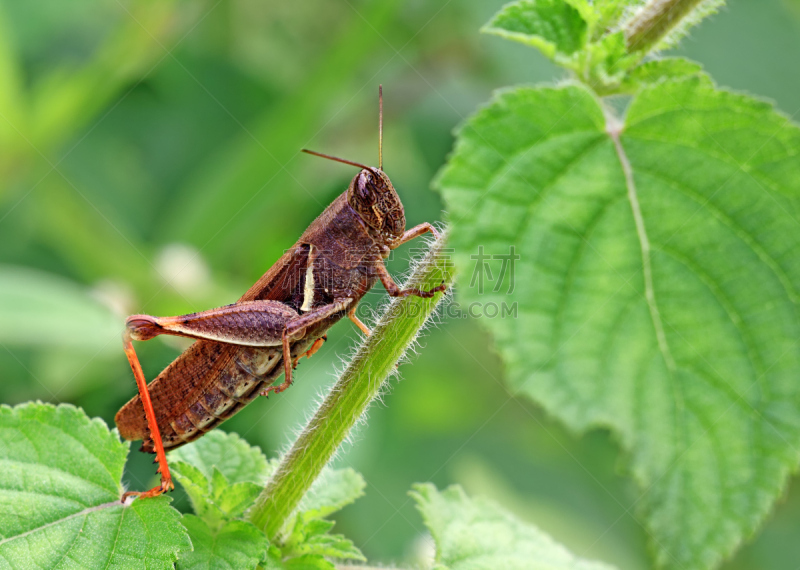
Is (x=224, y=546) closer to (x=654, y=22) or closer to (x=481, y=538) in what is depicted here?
(x=481, y=538)

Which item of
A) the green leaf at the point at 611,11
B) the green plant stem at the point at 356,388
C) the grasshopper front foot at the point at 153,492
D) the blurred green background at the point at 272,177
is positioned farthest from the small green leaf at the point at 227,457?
the blurred green background at the point at 272,177

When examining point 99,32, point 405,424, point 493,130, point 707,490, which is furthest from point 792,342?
point 99,32

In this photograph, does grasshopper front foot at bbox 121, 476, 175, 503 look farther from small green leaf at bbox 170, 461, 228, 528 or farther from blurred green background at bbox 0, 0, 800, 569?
blurred green background at bbox 0, 0, 800, 569

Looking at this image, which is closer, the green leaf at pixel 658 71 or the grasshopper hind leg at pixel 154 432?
the green leaf at pixel 658 71

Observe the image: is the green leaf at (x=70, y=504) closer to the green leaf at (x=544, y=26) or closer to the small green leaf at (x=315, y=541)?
the small green leaf at (x=315, y=541)

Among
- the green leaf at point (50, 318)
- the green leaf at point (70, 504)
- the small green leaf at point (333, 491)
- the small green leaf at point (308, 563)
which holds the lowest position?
the green leaf at point (50, 318)
